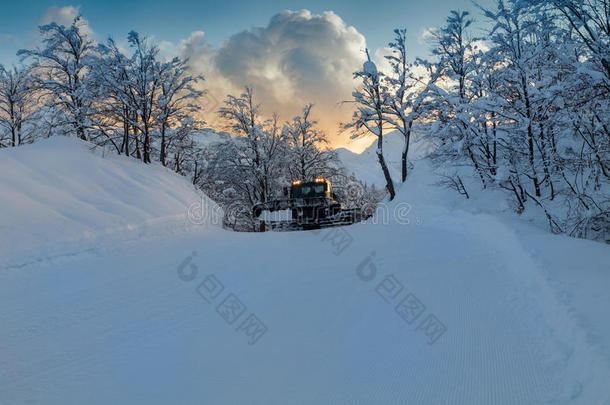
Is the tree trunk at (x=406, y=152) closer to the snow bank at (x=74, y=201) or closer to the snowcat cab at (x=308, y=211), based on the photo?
the snowcat cab at (x=308, y=211)

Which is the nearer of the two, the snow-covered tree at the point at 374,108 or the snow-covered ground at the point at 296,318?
the snow-covered ground at the point at 296,318

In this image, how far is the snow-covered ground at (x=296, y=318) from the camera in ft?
7.26

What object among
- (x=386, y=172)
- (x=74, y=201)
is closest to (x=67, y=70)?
(x=74, y=201)

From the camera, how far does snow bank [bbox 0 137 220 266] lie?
539 centimetres

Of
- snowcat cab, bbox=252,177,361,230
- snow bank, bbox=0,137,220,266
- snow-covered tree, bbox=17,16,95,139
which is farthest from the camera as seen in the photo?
snow-covered tree, bbox=17,16,95,139

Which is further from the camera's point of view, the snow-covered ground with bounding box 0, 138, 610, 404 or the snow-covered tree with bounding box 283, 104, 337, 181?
the snow-covered tree with bounding box 283, 104, 337, 181

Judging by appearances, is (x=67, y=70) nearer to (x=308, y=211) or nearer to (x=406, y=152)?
(x=308, y=211)

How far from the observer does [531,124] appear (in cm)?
680

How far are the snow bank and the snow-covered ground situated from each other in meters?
0.06

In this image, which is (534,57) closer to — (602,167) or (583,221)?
(602,167)

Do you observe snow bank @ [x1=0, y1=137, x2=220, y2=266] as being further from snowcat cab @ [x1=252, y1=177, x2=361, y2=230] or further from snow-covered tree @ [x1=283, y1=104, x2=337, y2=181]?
snow-covered tree @ [x1=283, y1=104, x2=337, y2=181]

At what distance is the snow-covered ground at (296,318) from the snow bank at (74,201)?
0.21 feet

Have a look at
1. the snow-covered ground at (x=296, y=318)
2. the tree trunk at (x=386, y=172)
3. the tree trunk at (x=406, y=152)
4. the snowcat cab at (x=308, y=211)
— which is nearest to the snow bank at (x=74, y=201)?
the snow-covered ground at (x=296, y=318)

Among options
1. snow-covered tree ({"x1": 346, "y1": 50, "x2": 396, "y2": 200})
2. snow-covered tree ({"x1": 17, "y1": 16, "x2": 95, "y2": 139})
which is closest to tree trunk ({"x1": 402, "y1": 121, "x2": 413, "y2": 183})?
snow-covered tree ({"x1": 346, "y1": 50, "x2": 396, "y2": 200})
